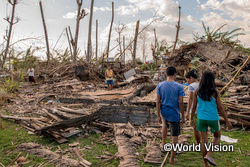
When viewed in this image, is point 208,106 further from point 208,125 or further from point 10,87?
point 10,87

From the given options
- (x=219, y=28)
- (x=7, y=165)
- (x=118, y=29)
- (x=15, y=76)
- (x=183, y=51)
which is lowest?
(x=7, y=165)

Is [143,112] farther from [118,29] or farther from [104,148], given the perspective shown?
[118,29]

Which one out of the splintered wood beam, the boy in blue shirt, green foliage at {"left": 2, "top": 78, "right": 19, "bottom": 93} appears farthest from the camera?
green foliage at {"left": 2, "top": 78, "right": 19, "bottom": 93}

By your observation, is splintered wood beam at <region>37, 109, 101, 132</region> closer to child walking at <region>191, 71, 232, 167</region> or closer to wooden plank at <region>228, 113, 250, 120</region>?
child walking at <region>191, 71, 232, 167</region>

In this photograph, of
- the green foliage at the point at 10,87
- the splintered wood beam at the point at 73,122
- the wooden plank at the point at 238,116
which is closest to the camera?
the splintered wood beam at the point at 73,122

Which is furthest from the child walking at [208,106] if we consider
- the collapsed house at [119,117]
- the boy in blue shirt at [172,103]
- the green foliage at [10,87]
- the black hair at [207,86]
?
the green foliage at [10,87]

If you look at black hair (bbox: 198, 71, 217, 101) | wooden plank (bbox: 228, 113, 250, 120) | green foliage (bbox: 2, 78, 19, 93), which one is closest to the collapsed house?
wooden plank (bbox: 228, 113, 250, 120)

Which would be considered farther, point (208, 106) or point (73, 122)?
point (73, 122)

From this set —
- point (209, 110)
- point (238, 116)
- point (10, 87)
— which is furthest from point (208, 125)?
point (10, 87)

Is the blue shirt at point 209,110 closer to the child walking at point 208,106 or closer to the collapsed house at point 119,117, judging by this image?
the child walking at point 208,106

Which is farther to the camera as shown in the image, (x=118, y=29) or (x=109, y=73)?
(x=118, y=29)

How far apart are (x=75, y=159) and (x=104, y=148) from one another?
0.74 meters

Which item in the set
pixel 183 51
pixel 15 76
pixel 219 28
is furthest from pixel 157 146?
pixel 15 76

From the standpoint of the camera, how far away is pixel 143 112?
18.2 ft
